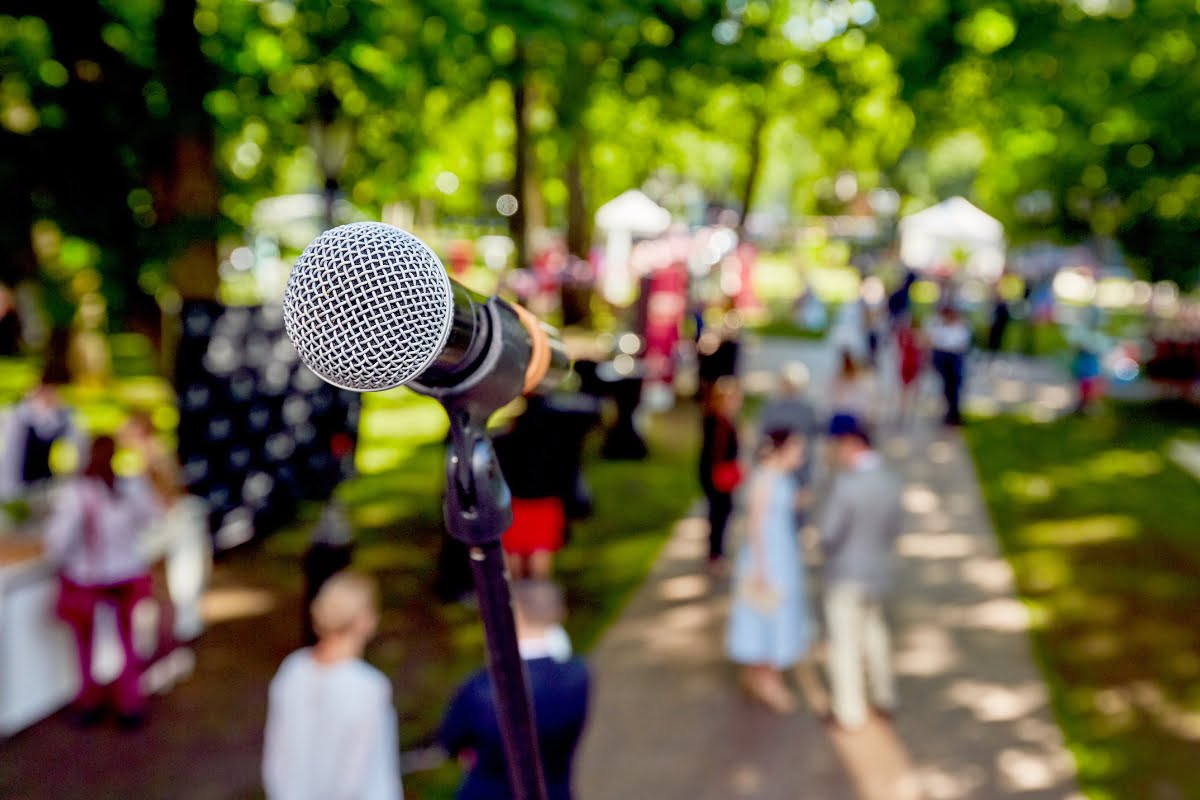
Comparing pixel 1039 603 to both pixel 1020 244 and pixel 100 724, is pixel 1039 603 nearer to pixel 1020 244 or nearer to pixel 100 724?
pixel 100 724

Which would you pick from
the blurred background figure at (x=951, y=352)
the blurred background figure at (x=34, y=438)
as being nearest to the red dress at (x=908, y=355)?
the blurred background figure at (x=951, y=352)

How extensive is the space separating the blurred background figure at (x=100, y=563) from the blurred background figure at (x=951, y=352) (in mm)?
11034

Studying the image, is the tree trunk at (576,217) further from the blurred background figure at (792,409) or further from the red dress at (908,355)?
the blurred background figure at (792,409)

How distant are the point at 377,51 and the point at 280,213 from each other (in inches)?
695

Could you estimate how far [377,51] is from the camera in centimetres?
870

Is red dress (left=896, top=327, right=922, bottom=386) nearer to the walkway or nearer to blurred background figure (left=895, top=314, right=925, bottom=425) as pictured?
blurred background figure (left=895, top=314, right=925, bottom=425)

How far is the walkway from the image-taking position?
206 inches

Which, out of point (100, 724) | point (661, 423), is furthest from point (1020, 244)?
point (100, 724)

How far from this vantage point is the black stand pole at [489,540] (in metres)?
1.18

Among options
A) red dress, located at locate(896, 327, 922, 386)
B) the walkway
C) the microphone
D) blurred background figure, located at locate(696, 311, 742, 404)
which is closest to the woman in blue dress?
the walkway

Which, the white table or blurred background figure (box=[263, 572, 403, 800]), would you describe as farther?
the white table

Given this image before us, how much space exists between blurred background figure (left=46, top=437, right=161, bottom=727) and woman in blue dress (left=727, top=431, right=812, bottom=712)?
11.9 ft

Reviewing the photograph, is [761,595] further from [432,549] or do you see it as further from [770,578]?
[432,549]

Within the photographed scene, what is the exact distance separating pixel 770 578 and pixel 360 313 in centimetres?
506
